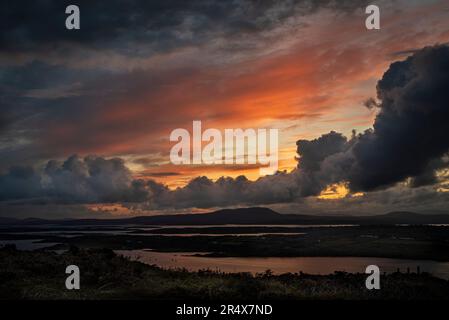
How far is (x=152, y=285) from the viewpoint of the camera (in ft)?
84.8

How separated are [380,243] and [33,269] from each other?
102495 millimetres

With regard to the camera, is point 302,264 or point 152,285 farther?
point 302,264

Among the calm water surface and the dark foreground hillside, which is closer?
the dark foreground hillside

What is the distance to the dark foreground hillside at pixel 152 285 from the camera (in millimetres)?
23578

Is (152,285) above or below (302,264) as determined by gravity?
above

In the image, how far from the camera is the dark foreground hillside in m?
23.6

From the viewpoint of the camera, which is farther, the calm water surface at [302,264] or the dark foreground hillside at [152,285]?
the calm water surface at [302,264]

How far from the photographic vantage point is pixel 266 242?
127188mm

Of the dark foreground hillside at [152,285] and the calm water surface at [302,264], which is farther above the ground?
the dark foreground hillside at [152,285]

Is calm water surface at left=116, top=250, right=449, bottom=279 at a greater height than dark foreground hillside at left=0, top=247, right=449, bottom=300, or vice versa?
dark foreground hillside at left=0, top=247, right=449, bottom=300
